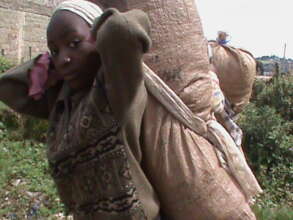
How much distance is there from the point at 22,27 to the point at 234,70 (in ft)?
29.0

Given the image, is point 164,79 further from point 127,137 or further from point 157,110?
point 127,137

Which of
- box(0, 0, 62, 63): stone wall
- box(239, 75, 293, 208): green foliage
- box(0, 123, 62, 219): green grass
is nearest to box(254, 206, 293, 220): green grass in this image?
box(239, 75, 293, 208): green foliage

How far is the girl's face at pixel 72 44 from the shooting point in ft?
4.51

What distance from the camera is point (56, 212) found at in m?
4.25

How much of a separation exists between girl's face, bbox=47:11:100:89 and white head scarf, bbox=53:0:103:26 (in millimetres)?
13

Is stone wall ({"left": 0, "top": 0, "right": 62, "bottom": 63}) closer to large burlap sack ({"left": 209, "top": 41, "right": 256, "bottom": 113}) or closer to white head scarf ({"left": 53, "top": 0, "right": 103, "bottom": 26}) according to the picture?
large burlap sack ({"left": 209, "top": 41, "right": 256, "bottom": 113})

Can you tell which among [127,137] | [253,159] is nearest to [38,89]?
[127,137]

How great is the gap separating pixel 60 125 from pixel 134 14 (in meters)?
0.44

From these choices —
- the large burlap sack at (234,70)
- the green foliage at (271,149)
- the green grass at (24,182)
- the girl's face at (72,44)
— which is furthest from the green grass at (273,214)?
the girl's face at (72,44)

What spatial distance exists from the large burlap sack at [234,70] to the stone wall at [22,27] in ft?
25.7

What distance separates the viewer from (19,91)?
163 cm

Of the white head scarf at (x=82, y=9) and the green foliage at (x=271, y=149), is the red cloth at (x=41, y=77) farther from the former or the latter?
the green foliage at (x=271, y=149)

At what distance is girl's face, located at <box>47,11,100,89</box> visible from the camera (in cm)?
138

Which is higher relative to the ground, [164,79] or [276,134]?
[164,79]
